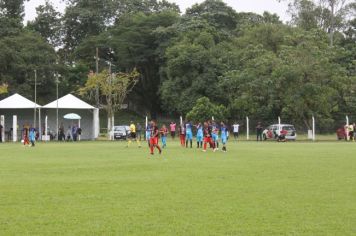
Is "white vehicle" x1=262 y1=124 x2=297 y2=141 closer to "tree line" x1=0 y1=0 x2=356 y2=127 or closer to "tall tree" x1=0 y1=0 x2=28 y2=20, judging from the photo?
"tree line" x1=0 y1=0 x2=356 y2=127

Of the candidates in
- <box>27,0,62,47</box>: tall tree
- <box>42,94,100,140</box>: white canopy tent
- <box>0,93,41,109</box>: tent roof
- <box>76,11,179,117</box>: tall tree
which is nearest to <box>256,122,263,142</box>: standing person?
<box>42,94,100,140</box>: white canopy tent

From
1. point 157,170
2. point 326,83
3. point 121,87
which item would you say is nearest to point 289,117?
point 326,83

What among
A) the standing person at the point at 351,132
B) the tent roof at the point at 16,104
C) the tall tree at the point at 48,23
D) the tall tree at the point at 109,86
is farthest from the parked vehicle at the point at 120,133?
the tall tree at the point at 48,23

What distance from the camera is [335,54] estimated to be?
5425cm

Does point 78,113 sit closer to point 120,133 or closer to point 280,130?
point 120,133

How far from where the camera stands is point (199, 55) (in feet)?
216

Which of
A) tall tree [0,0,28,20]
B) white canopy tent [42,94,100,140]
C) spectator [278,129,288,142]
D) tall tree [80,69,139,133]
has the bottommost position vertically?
spectator [278,129,288,142]

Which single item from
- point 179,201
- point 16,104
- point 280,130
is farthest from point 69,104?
point 179,201

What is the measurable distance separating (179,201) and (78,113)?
45.3 meters

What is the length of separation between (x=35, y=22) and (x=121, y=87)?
25.7 metres

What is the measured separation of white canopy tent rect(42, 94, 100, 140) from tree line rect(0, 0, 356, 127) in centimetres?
996

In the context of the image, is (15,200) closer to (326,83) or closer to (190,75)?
(326,83)

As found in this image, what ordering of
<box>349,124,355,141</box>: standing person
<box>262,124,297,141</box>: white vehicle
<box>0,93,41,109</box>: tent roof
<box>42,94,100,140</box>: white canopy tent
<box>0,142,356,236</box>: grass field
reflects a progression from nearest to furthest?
<box>0,142,356,236</box>: grass field, <box>349,124,355,141</box>: standing person, <box>262,124,297,141</box>: white vehicle, <box>0,93,41,109</box>: tent roof, <box>42,94,100,140</box>: white canopy tent

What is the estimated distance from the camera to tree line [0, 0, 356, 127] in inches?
2096
